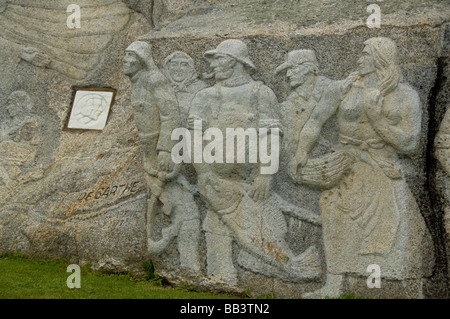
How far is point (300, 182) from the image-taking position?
621 cm

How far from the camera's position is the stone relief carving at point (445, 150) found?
5.95 metres

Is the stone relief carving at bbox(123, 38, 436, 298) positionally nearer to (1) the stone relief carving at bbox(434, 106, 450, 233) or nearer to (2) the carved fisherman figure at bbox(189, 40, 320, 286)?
(2) the carved fisherman figure at bbox(189, 40, 320, 286)

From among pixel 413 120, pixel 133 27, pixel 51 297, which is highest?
pixel 133 27

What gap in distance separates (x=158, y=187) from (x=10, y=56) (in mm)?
2657

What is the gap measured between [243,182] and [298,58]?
1.07m

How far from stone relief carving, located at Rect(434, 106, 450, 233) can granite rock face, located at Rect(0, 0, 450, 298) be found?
1 centimetres

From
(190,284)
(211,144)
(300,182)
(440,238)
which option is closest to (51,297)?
(190,284)

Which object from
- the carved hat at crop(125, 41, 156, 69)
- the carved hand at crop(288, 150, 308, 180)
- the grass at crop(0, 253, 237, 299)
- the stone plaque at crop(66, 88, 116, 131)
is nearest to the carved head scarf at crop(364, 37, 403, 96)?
the carved hand at crop(288, 150, 308, 180)

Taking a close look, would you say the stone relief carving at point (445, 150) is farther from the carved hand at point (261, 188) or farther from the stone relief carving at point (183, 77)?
the stone relief carving at point (183, 77)

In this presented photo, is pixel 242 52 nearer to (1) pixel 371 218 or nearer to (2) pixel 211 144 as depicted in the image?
(2) pixel 211 144

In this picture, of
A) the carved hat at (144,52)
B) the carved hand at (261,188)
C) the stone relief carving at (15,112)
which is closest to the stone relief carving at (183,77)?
the carved hat at (144,52)

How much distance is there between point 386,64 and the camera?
5875mm

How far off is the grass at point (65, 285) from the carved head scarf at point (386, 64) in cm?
210

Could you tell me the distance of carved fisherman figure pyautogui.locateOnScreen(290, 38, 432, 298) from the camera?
→ 5.89 metres
